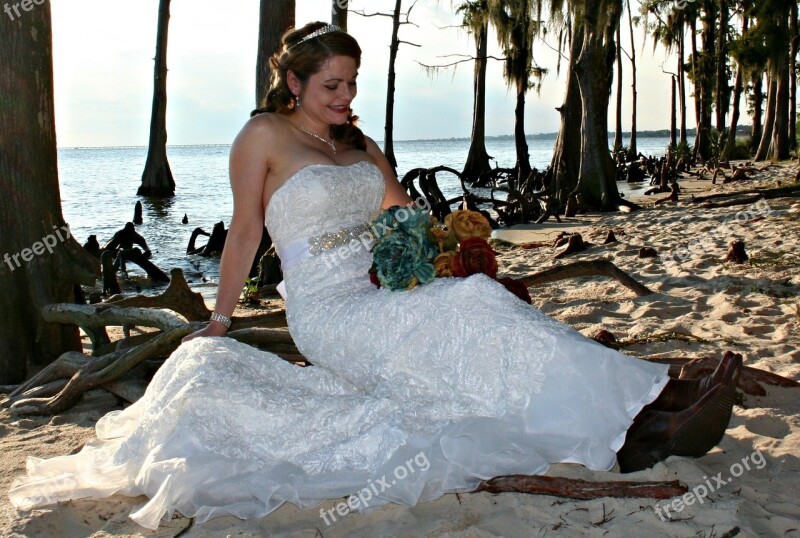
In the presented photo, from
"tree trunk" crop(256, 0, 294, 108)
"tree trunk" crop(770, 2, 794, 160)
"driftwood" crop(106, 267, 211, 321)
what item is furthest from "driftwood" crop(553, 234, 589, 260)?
"tree trunk" crop(770, 2, 794, 160)

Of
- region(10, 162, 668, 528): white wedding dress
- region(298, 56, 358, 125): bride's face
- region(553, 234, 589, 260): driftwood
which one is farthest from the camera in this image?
region(553, 234, 589, 260): driftwood

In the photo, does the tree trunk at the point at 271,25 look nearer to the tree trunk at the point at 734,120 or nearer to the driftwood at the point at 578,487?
the driftwood at the point at 578,487

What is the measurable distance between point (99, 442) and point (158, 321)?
141 cm

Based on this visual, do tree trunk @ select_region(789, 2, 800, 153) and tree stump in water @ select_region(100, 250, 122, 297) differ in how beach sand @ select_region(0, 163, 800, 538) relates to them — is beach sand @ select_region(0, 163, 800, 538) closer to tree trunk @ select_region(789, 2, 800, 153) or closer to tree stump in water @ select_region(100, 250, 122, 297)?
tree stump in water @ select_region(100, 250, 122, 297)

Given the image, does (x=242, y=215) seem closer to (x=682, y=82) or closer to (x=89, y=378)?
(x=89, y=378)

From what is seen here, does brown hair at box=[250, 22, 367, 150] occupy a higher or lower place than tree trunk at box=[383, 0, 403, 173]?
lower

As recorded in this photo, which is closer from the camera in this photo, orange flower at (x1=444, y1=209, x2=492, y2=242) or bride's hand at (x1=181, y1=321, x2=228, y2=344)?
orange flower at (x1=444, y1=209, x2=492, y2=242)

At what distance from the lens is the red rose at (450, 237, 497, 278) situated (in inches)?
123

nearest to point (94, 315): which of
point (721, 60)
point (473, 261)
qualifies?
point (473, 261)

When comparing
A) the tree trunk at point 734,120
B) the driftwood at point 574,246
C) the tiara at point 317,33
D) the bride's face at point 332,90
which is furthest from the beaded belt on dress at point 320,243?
the tree trunk at point 734,120

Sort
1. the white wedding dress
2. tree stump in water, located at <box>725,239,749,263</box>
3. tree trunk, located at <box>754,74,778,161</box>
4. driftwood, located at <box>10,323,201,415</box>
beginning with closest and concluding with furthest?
the white wedding dress → driftwood, located at <box>10,323,201,415</box> → tree stump in water, located at <box>725,239,749,263</box> → tree trunk, located at <box>754,74,778,161</box>

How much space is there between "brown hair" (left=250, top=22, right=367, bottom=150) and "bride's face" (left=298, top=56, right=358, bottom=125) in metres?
0.03

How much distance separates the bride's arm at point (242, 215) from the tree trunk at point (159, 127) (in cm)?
2322

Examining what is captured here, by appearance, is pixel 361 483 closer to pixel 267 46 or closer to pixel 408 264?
pixel 408 264
